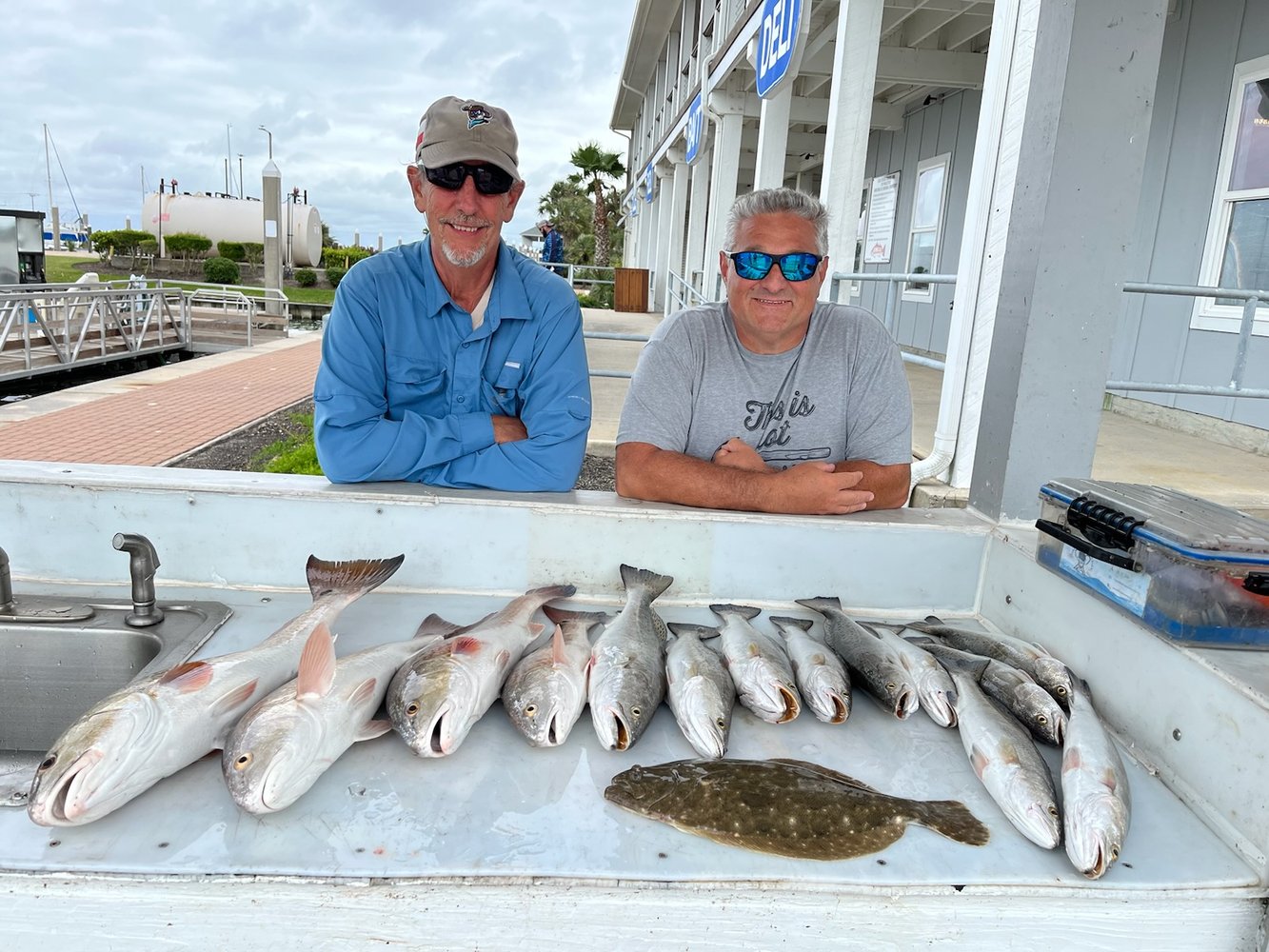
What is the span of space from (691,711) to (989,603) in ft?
3.91

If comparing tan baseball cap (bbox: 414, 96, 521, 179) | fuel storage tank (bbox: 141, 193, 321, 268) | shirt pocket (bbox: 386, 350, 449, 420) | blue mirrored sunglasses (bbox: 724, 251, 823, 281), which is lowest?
shirt pocket (bbox: 386, 350, 449, 420)

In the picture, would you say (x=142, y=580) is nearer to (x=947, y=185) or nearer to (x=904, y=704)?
(x=904, y=704)

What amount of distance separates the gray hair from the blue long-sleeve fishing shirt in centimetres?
68

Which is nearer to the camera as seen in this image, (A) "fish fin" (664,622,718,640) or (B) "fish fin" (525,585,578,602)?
(A) "fish fin" (664,622,718,640)

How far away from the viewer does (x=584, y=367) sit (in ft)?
9.62

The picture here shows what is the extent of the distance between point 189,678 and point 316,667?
10.1 inches

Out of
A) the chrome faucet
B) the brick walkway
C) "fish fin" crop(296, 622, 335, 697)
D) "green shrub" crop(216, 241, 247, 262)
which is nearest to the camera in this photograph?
"fish fin" crop(296, 622, 335, 697)

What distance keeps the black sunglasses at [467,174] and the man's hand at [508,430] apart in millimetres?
758

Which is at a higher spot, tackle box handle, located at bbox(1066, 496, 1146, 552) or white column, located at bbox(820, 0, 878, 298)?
white column, located at bbox(820, 0, 878, 298)

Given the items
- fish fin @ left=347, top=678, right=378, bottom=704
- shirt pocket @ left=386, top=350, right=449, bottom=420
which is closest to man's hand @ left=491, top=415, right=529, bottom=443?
shirt pocket @ left=386, top=350, right=449, bottom=420

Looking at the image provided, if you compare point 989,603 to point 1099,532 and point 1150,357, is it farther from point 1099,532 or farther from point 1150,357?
point 1150,357

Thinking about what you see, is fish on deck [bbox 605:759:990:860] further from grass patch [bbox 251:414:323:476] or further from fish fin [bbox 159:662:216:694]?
grass patch [bbox 251:414:323:476]

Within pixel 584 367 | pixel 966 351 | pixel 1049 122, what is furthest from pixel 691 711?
pixel 966 351

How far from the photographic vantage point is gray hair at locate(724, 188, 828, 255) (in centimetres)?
286
